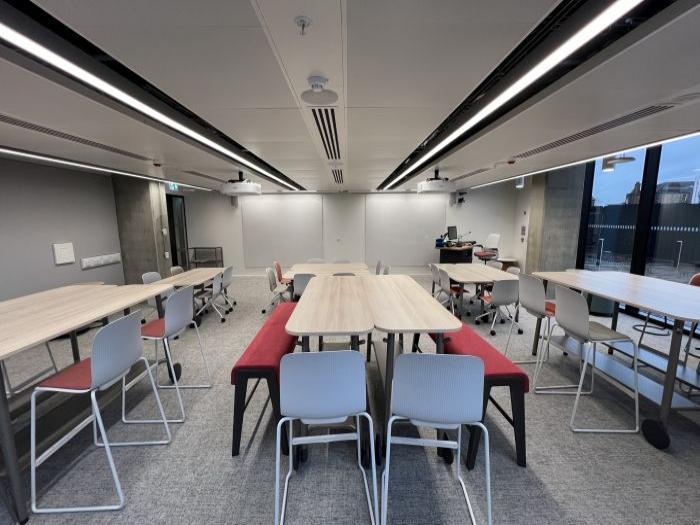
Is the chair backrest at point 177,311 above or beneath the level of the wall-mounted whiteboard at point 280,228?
beneath

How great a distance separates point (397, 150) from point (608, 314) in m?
4.49

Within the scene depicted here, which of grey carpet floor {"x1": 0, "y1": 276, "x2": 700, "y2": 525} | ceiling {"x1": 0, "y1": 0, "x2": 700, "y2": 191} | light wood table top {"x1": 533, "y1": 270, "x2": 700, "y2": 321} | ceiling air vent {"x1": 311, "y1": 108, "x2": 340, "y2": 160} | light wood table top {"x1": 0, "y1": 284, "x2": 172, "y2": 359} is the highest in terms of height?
ceiling air vent {"x1": 311, "y1": 108, "x2": 340, "y2": 160}

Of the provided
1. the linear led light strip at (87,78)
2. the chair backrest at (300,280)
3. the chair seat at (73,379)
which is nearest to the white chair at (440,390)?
the chair seat at (73,379)

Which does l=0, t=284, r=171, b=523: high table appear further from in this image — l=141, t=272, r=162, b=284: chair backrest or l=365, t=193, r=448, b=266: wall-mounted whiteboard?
l=365, t=193, r=448, b=266: wall-mounted whiteboard

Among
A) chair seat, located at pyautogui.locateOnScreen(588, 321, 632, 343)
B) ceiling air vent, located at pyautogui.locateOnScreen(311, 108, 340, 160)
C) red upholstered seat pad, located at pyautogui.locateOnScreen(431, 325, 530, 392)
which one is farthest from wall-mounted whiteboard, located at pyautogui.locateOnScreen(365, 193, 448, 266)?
red upholstered seat pad, located at pyautogui.locateOnScreen(431, 325, 530, 392)

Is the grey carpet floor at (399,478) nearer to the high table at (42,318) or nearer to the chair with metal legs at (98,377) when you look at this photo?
the chair with metal legs at (98,377)

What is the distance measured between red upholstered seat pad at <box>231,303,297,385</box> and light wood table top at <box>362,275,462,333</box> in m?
0.75

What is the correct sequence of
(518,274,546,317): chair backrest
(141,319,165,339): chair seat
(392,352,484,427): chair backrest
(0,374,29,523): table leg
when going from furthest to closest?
1. (518,274,546,317): chair backrest
2. (141,319,165,339): chair seat
3. (0,374,29,523): table leg
4. (392,352,484,427): chair backrest

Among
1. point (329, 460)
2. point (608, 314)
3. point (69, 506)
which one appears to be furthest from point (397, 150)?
point (608, 314)

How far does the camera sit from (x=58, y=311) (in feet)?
6.75

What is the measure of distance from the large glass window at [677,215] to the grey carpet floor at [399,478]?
286 cm

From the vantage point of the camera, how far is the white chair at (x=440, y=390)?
1.36 m

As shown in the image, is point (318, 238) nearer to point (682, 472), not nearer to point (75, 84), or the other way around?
point (75, 84)

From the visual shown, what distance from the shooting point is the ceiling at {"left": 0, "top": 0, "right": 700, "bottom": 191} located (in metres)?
1.19
